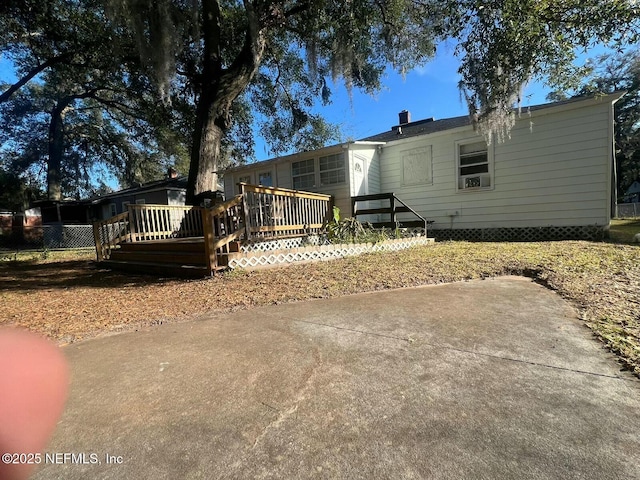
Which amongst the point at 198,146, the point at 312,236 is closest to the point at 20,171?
the point at 198,146

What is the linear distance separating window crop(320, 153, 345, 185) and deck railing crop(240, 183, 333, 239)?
1889 mm

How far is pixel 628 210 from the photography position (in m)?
22.3

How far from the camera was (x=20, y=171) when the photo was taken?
80.4 ft

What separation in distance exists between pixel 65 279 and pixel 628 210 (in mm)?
31842

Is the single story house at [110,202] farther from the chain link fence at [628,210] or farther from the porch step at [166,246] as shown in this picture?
the chain link fence at [628,210]

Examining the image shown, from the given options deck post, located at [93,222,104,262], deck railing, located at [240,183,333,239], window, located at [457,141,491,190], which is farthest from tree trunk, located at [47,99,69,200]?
window, located at [457,141,491,190]

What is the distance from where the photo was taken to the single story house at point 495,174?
8148 mm

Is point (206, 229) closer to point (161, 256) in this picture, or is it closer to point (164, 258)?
point (164, 258)

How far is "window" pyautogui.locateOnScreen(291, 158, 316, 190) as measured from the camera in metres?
11.2

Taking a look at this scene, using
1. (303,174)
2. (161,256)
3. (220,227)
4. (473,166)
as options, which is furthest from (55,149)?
(473,166)

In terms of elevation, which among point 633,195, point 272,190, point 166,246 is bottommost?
point 166,246

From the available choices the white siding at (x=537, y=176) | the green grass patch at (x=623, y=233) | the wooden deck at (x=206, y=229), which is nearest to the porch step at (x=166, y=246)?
the wooden deck at (x=206, y=229)

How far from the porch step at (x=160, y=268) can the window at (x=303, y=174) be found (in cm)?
604

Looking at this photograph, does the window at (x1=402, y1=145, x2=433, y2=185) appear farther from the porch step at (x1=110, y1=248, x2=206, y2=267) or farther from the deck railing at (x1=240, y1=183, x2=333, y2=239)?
the porch step at (x1=110, y1=248, x2=206, y2=267)
